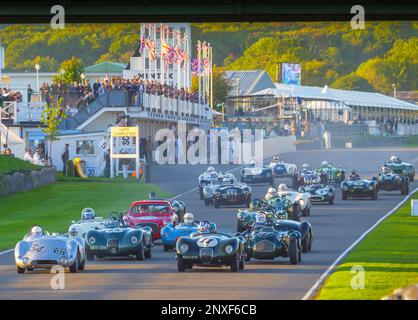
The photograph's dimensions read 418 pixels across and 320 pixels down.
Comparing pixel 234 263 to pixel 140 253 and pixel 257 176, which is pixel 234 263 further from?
pixel 257 176

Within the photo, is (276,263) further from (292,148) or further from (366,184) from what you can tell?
(292,148)

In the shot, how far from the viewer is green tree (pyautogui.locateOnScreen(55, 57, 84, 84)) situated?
63375 mm

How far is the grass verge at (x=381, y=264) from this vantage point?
2498cm

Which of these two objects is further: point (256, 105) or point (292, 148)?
point (256, 105)

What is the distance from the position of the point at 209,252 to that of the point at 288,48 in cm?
4867

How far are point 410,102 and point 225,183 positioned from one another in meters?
18.1

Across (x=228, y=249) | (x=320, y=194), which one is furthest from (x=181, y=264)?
(x=320, y=194)

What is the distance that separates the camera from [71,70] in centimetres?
6525

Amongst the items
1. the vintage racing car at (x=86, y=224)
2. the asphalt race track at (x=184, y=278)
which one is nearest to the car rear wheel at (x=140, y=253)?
the asphalt race track at (x=184, y=278)

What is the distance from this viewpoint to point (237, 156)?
7438 centimetres

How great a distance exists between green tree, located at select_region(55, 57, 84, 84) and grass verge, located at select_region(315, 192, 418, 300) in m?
23.8

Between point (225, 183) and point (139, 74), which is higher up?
point (139, 74)

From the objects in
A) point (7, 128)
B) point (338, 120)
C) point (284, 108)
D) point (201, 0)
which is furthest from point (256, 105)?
point (201, 0)

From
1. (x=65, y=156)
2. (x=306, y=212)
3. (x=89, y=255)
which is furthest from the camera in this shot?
(x=65, y=156)
